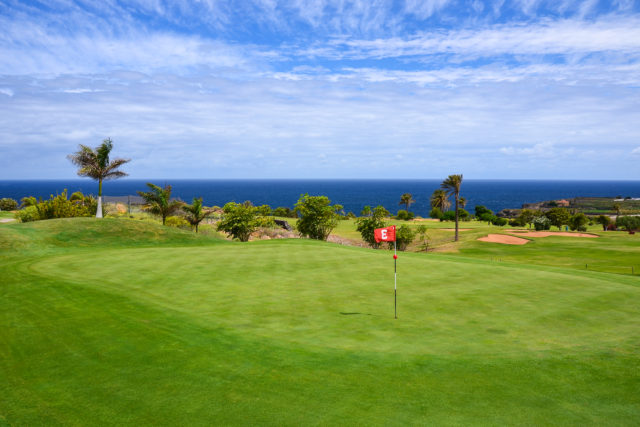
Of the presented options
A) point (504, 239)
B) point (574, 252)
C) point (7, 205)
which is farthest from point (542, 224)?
point (7, 205)

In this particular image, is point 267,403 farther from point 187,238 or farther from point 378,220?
point 378,220

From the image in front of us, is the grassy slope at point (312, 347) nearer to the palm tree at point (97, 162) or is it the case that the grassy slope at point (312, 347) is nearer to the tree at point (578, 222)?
the palm tree at point (97, 162)

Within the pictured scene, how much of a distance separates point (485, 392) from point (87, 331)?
971cm

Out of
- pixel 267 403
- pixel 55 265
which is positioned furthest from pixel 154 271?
pixel 267 403

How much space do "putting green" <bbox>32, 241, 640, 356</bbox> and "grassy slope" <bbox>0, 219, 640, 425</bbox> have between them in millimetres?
83

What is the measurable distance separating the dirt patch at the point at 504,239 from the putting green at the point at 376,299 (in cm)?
3300

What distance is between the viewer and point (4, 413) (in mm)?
7184

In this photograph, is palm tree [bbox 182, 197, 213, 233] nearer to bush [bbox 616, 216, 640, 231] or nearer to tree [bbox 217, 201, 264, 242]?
tree [bbox 217, 201, 264, 242]

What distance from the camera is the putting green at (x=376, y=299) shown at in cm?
1100

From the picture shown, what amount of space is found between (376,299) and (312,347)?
492 cm

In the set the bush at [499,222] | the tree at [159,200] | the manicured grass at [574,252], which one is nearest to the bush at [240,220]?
the tree at [159,200]

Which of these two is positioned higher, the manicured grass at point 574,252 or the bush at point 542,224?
the bush at point 542,224

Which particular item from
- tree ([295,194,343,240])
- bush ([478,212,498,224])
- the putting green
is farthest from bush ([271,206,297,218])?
the putting green

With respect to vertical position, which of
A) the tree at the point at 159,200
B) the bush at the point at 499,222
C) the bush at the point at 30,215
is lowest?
the bush at the point at 499,222
